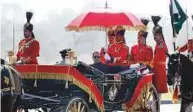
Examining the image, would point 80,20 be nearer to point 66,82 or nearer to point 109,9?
point 109,9

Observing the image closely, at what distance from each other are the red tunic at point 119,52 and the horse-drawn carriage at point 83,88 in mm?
323

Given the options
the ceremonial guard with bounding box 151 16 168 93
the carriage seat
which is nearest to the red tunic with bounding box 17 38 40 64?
the carriage seat

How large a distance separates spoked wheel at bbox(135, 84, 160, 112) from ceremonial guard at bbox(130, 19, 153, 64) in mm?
562

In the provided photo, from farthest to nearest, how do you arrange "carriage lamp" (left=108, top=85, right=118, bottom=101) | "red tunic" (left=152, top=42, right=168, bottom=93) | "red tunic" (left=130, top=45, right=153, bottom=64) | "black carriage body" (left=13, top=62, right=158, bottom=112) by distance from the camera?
"red tunic" (left=152, top=42, right=168, bottom=93), "red tunic" (left=130, top=45, right=153, bottom=64), "carriage lamp" (left=108, top=85, right=118, bottom=101), "black carriage body" (left=13, top=62, right=158, bottom=112)

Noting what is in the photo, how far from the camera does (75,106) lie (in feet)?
26.0

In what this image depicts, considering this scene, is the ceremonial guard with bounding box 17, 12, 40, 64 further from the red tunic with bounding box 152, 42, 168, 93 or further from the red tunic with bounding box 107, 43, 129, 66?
the red tunic with bounding box 152, 42, 168, 93

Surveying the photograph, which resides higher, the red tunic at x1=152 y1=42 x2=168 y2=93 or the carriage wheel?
the red tunic at x1=152 y1=42 x2=168 y2=93

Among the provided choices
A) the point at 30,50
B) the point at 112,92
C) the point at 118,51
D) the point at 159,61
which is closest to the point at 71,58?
the point at 30,50

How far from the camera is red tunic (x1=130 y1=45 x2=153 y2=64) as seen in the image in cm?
1008

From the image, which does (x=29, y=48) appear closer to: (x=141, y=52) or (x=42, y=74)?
(x=42, y=74)

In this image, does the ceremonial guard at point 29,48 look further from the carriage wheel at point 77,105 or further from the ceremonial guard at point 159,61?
the ceremonial guard at point 159,61

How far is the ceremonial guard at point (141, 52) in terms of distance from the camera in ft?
33.1

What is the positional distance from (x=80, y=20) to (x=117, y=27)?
633 millimetres

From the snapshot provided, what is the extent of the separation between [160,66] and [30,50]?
8.65 ft
